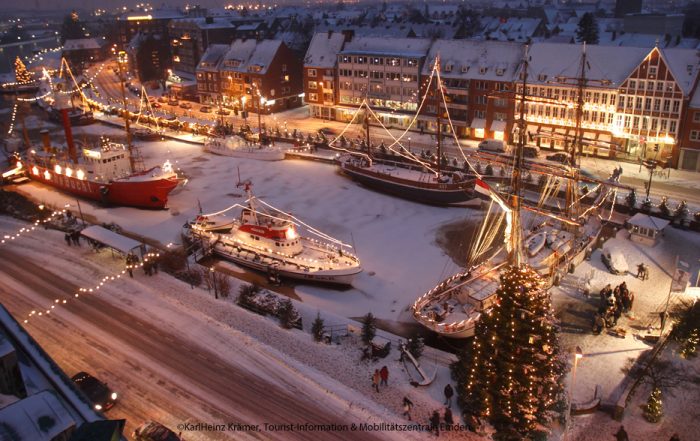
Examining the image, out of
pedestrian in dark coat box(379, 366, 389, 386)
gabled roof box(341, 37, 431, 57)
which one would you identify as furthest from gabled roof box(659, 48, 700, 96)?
pedestrian in dark coat box(379, 366, 389, 386)

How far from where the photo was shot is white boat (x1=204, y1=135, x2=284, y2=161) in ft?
186

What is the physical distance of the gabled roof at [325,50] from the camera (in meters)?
73.2

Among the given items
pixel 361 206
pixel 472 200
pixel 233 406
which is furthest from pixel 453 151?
pixel 233 406

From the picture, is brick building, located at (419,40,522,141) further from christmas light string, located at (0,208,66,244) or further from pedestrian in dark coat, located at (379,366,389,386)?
pedestrian in dark coat, located at (379,366,389,386)

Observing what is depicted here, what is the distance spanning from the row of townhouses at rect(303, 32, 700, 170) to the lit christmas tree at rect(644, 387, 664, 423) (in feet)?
70.2

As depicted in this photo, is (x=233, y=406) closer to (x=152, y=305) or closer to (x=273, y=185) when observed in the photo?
(x=152, y=305)

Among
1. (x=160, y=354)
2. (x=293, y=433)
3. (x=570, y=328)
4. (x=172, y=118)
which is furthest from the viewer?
(x=172, y=118)

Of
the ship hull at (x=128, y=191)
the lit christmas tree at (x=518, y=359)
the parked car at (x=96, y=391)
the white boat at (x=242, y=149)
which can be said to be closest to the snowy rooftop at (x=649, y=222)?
the lit christmas tree at (x=518, y=359)

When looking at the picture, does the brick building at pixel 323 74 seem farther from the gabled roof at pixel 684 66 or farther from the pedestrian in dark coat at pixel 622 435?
the pedestrian in dark coat at pixel 622 435

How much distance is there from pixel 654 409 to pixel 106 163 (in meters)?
41.8

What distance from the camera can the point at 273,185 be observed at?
4934cm

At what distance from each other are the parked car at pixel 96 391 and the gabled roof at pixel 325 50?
57360 millimetres

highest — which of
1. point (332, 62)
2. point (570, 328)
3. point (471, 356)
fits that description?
point (332, 62)

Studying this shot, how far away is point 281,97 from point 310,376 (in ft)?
204
